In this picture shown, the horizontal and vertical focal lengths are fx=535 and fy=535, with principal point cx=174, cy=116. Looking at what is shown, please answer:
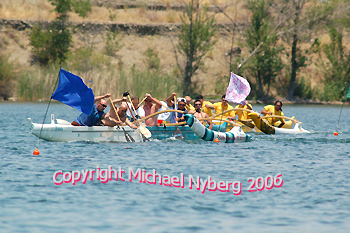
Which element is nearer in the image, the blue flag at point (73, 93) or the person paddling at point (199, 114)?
the blue flag at point (73, 93)

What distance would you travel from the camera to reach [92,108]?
16.2 meters

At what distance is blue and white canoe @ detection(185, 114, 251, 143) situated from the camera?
16.7 meters

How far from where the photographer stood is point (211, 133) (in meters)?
17.9

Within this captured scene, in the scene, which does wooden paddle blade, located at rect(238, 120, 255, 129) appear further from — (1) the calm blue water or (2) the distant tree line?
(2) the distant tree line

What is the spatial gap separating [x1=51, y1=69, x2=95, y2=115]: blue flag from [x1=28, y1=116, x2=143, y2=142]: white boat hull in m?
1.09

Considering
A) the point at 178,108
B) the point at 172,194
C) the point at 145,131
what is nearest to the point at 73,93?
the point at 145,131

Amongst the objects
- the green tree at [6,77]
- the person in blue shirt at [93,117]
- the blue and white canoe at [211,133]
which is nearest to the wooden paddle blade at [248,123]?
the blue and white canoe at [211,133]

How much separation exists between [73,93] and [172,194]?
6910 millimetres

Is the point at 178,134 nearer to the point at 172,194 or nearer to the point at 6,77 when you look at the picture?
the point at 172,194

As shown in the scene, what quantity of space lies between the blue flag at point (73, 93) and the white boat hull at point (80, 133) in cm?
109

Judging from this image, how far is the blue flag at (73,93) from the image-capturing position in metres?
15.5

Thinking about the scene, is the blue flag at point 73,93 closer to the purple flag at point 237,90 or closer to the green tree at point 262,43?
the purple flag at point 237,90

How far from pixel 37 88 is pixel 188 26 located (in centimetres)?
1563

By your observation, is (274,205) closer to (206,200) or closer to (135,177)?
(206,200)
